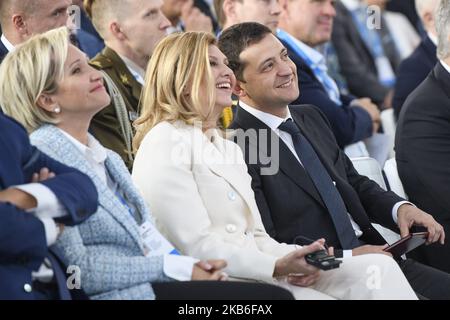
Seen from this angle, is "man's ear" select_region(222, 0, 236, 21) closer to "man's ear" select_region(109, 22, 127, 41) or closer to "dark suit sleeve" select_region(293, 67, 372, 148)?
"dark suit sleeve" select_region(293, 67, 372, 148)

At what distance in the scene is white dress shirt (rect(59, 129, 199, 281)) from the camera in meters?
3.82

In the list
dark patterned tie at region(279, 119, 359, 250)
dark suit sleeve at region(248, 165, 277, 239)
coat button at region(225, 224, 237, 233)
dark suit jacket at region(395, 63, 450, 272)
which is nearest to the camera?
coat button at region(225, 224, 237, 233)

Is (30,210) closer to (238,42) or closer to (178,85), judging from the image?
(178,85)

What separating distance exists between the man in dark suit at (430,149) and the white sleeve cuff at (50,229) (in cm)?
240

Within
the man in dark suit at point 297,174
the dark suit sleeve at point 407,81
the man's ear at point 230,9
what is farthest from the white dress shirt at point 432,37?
the man in dark suit at point 297,174

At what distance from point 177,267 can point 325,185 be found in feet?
3.76

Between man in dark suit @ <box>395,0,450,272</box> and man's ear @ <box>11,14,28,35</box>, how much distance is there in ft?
6.49

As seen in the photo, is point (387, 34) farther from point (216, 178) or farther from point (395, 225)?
point (216, 178)

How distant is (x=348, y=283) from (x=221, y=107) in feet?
3.06

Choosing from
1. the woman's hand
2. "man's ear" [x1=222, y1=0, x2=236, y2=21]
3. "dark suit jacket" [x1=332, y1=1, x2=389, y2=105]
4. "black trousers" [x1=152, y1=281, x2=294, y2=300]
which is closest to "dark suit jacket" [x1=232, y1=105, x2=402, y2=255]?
the woman's hand

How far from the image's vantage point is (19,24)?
16.8ft

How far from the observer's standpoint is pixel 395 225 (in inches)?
196

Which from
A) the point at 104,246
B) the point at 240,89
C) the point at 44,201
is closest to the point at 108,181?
the point at 104,246

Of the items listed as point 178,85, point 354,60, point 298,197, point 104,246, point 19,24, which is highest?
point 19,24
